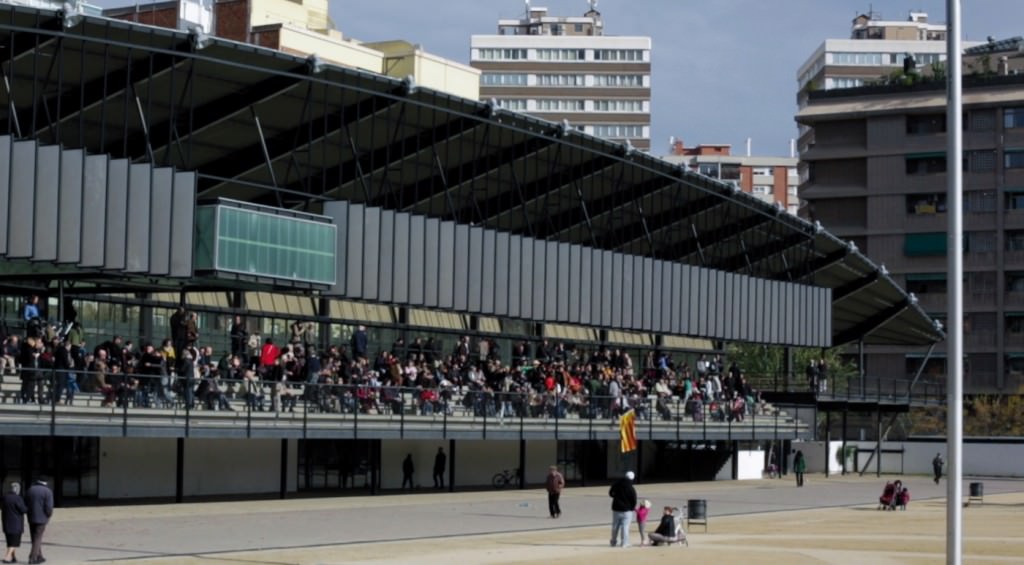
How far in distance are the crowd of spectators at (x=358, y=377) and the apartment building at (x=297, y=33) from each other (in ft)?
58.8

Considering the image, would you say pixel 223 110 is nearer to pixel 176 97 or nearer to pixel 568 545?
pixel 176 97

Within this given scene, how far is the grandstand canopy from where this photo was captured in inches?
1891

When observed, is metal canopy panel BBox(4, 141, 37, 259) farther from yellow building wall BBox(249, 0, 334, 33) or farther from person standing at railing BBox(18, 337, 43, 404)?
yellow building wall BBox(249, 0, 334, 33)

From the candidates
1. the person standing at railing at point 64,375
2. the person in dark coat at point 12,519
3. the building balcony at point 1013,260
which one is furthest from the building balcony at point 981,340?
the person in dark coat at point 12,519

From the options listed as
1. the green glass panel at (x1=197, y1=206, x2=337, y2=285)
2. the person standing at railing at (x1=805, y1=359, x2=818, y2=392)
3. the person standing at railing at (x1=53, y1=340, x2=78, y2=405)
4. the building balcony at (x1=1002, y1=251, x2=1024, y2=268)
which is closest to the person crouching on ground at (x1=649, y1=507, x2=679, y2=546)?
the person standing at railing at (x1=53, y1=340, x2=78, y2=405)

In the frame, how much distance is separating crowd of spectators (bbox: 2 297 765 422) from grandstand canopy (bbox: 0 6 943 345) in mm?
4726

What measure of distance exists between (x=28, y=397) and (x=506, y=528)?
11.7 m

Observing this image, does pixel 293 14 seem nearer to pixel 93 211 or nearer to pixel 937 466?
pixel 937 466

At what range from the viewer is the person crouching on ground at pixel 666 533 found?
1428 inches

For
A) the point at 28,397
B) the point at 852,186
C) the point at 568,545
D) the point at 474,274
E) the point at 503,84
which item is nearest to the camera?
the point at 568,545

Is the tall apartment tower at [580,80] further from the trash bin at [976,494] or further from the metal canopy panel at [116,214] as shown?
the metal canopy panel at [116,214]

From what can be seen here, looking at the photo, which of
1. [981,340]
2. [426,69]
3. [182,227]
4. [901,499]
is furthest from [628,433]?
[981,340]

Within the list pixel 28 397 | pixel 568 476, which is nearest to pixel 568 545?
pixel 28 397

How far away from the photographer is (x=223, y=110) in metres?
53.2
